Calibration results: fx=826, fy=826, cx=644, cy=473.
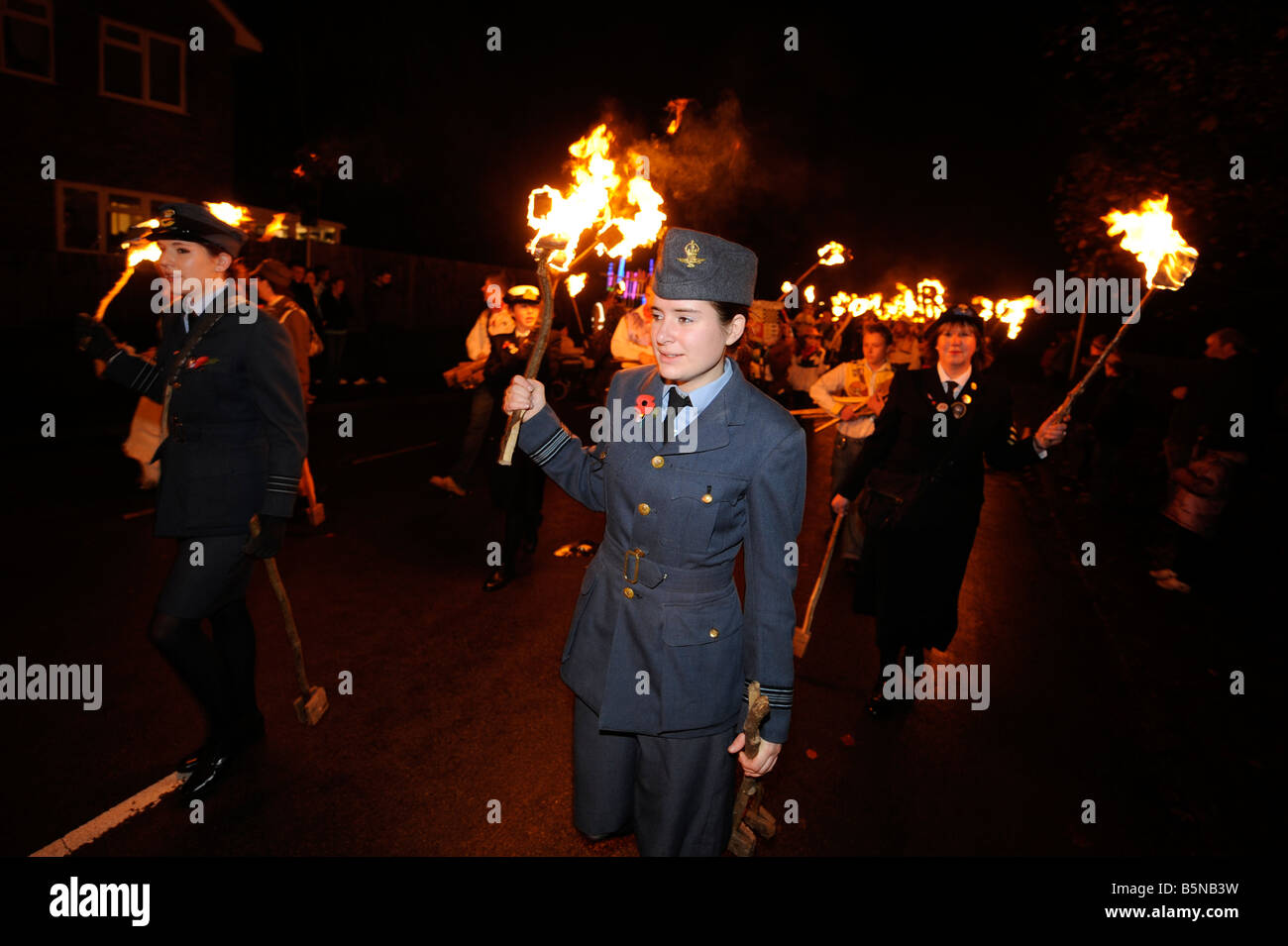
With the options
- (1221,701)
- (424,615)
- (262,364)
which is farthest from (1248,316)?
(262,364)

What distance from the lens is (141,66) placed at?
2056cm

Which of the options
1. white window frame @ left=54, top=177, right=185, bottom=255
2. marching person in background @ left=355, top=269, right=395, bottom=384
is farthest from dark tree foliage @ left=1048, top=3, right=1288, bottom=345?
white window frame @ left=54, top=177, right=185, bottom=255

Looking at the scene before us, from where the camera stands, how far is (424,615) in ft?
19.3

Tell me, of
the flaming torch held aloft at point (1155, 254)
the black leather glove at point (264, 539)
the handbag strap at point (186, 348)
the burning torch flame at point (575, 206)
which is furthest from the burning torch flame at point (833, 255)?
the black leather glove at point (264, 539)

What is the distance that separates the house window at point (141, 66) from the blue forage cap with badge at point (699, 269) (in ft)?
75.3

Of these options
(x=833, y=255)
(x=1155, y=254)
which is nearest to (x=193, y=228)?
(x=1155, y=254)

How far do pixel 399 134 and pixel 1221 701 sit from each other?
1245 inches

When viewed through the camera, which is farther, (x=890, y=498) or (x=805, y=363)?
(x=805, y=363)

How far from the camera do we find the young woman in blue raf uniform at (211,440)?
3473mm

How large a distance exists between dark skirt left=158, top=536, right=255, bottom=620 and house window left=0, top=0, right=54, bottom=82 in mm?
20580

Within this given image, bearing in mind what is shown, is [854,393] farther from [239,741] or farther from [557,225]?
[239,741]

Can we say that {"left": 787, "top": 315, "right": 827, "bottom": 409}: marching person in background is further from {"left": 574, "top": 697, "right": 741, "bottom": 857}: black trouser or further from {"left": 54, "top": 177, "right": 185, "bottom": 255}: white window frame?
{"left": 54, "top": 177, "right": 185, "bottom": 255}: white window frame

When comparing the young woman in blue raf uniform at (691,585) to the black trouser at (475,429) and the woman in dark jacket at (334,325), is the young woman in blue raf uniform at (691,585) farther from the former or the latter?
the woman in dark jacket at (334,325)

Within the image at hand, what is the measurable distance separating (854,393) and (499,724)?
518 cm
